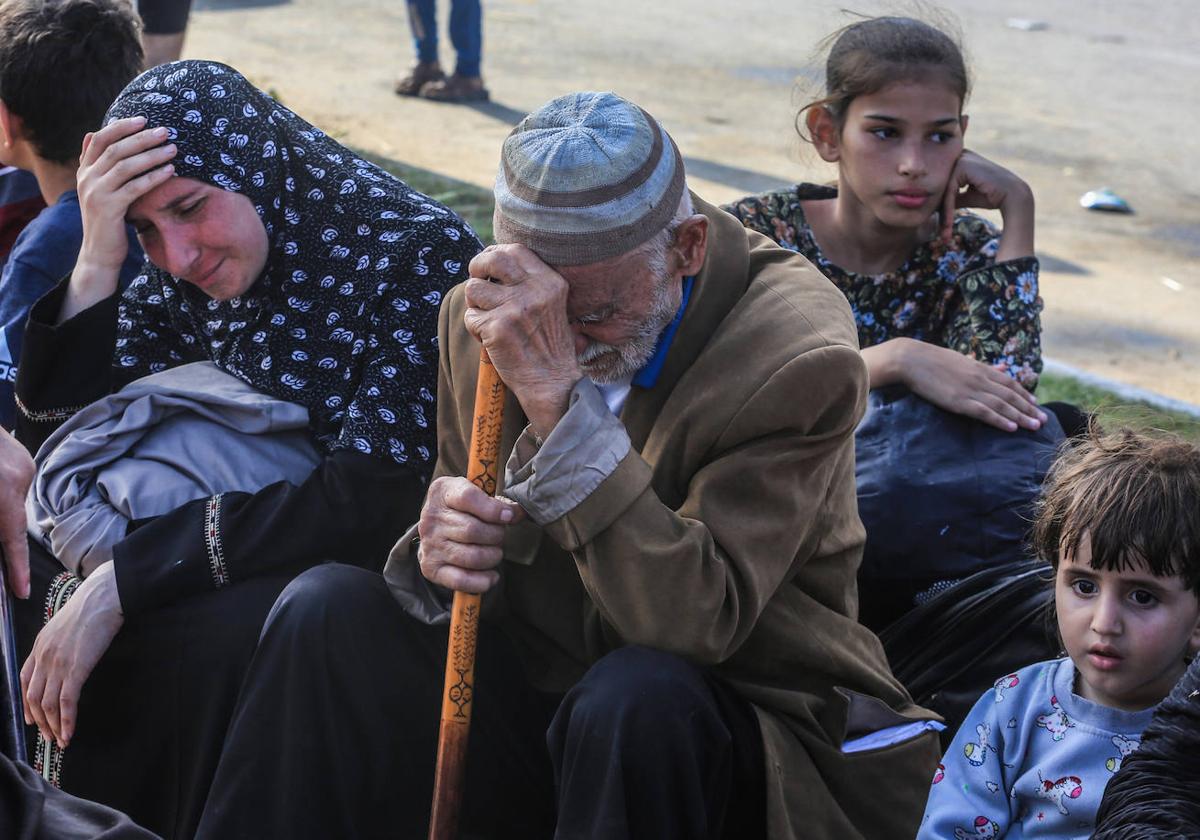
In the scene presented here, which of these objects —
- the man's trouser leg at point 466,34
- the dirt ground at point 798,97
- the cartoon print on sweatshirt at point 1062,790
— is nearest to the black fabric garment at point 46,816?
the cartoon print on sweatshirt at point 1062,790

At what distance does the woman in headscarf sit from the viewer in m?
2.81

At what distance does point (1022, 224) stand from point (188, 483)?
1.88 metres

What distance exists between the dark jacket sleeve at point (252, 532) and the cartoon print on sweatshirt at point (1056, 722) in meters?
1.23

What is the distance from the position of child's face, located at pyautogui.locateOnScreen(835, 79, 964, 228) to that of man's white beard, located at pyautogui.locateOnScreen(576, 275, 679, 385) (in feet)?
3.66

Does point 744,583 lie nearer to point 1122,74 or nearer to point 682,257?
point 682,257

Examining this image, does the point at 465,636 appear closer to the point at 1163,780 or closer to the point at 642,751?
the point at 642,751

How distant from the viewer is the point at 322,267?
3031 mm

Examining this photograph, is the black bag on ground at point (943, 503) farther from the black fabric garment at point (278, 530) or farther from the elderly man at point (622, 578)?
the black fabric garment at point (278, 530)

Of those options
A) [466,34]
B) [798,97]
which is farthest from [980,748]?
[466,34]

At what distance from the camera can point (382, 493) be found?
292cm

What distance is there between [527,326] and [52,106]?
1707mm

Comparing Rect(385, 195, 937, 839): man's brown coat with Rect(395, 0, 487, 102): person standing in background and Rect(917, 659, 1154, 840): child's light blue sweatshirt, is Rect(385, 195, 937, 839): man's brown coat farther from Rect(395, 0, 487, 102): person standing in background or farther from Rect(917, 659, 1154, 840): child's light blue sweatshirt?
Rect(395, 0, 487, 102): person standing in background

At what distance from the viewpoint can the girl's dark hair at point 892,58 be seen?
3426mm

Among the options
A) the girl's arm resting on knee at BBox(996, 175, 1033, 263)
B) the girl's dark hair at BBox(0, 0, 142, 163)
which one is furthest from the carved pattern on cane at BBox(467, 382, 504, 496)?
the girl's dark hair at BBox(0, 0, 142, 163)
